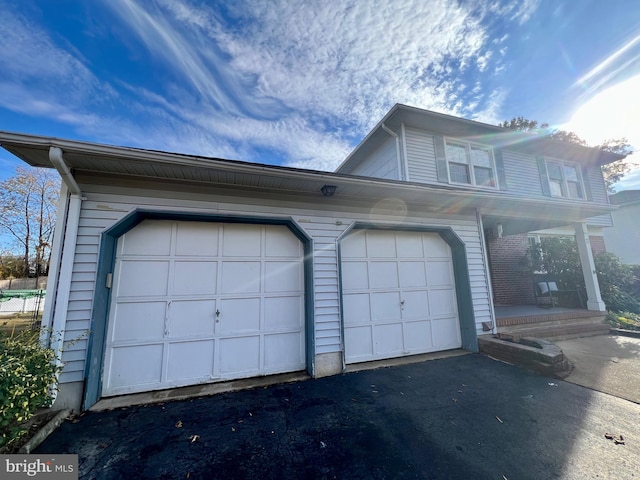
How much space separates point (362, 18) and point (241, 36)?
2511mm

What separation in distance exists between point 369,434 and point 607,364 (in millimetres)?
4968

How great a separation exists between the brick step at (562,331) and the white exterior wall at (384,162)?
4.79 m

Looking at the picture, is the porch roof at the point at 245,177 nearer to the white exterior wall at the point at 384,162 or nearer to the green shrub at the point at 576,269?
the white exterior wall at the point at 384,162

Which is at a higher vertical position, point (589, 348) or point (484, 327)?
point (484, 327)

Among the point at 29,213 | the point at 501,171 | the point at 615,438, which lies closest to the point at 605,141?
the point at 501,171

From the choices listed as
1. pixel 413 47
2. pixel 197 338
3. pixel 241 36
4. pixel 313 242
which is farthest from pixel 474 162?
pixel 197 338

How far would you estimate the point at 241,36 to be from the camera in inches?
210

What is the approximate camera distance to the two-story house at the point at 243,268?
134 inches

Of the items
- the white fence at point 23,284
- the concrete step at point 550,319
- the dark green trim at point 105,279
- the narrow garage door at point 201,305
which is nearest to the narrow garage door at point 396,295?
the dark green trim at point 105,279

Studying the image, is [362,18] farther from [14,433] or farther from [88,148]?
[14,433]

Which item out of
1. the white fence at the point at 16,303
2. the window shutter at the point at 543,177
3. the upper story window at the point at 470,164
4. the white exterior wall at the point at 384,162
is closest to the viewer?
the white exterior wall at the point at 384,162

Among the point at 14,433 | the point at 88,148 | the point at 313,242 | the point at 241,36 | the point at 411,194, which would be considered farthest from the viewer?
the point at 241,36

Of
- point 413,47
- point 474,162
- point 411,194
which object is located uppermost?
point 413,47

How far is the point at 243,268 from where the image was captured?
14.3 ft
